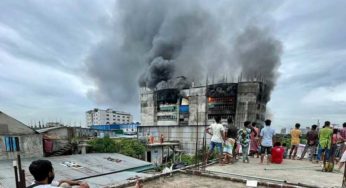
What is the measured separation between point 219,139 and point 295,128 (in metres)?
3.99

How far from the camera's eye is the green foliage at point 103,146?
20.8 m

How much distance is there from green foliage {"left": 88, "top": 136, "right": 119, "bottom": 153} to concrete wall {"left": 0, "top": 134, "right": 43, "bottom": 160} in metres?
5.05

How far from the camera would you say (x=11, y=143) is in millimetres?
14664

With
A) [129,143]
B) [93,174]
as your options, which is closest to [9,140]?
[93,174]

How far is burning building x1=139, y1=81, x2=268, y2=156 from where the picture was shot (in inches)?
1581

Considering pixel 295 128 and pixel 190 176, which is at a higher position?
pixel 295 128

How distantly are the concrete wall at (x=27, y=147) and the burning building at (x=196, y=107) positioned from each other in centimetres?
2427

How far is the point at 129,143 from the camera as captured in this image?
23.8 metres

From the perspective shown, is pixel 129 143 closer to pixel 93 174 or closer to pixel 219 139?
pixel 93 174

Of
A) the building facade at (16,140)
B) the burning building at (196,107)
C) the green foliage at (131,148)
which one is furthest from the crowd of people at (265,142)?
the burning building at (196,107)

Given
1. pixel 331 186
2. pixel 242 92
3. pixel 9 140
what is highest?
pixel 242 92

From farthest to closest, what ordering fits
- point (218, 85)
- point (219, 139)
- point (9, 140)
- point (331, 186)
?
point (218, 85)
point (9, 140)
point (219, 139)
point (331, 186)

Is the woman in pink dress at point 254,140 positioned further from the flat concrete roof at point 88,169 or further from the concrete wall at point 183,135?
the concrete wall at point 183,135

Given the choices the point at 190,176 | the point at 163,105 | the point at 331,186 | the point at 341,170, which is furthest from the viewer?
the point at 163,105
